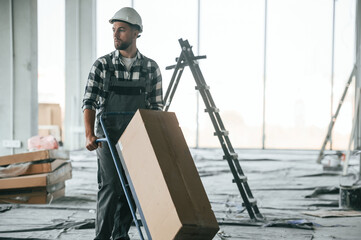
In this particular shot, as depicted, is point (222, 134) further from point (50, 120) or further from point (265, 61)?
point (50, 120)

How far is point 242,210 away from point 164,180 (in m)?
2.28

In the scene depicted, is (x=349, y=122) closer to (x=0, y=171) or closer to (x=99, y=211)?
(x=0, y=171)

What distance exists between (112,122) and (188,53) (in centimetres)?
162

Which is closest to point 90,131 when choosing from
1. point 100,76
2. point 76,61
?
point 100,76

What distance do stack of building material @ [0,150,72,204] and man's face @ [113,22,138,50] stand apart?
220cm

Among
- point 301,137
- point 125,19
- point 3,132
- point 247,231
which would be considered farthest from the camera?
point 301,137

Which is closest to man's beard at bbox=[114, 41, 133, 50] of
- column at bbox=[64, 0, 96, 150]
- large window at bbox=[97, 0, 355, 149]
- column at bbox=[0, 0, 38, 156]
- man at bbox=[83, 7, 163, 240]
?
man at bbox=[83, 7, 163, 240]

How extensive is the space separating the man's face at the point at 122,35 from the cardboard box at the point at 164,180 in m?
0.56

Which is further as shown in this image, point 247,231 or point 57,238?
point 247,231

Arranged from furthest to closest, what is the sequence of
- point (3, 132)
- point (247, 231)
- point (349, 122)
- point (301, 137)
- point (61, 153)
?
point (301, 137) < point (349, 122) < point (3, 132) < point (61, 153) < point (247, 231)

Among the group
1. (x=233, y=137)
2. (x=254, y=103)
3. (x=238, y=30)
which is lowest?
(x=233, y=137)

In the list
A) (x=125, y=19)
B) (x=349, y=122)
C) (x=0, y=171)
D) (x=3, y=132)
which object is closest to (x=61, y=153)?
(x=0, y=171)

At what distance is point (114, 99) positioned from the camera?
2.71m

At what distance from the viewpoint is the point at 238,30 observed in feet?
35.1
